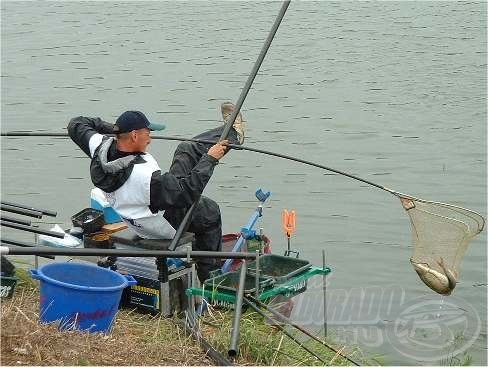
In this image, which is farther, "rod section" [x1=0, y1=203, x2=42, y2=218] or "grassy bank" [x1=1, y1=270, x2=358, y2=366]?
"rod section" [x1=0, y1=203, x2=42, y2=218]

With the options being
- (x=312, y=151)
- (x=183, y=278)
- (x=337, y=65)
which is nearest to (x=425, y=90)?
(x=337, y=65)

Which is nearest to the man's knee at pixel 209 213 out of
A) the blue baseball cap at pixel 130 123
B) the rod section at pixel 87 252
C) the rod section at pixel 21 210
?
the blue baseball cap at pixel 130 123

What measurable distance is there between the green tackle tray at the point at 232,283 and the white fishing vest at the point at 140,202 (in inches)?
15.8

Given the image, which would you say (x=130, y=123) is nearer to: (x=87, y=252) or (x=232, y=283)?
(x=232, y=283)

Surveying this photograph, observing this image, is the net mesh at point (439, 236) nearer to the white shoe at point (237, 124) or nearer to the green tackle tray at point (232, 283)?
the green tackle tray at point (232, 283)

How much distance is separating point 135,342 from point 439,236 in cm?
209

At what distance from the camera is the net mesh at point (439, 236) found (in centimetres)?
543

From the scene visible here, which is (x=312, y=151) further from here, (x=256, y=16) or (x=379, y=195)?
(x=256, y=16)

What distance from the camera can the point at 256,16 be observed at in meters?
17.1

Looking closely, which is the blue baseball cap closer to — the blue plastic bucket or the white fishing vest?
the white fishing vest

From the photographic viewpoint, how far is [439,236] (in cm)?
548

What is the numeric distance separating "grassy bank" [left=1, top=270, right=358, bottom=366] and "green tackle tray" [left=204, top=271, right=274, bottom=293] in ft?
0.59

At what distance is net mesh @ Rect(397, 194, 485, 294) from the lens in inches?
214

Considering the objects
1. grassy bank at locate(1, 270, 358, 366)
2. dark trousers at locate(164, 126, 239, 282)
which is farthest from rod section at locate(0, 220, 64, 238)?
dark trousers at locate(164, 126, 239, 282)
